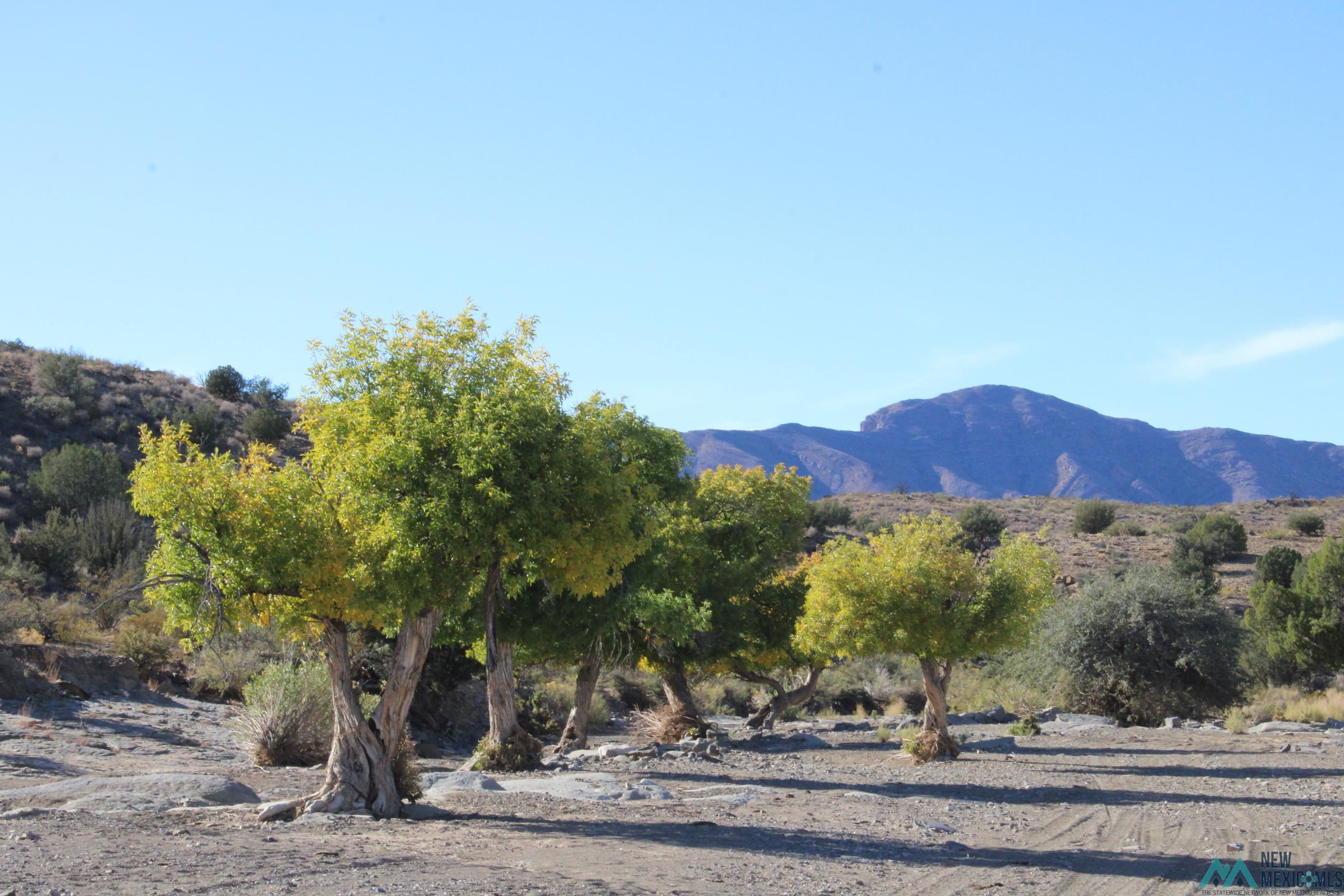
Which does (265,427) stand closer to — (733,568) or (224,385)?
(224,385)

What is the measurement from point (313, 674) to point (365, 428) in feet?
31.7

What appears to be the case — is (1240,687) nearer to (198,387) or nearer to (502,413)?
(502,413)

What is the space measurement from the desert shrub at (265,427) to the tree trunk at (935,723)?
40.4m

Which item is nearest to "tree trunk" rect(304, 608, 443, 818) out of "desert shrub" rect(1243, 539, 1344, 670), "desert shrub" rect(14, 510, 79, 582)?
"desert shrub" rect(14, 510, 79, 582)

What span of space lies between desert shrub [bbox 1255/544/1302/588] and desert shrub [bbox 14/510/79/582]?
51259 millimetres

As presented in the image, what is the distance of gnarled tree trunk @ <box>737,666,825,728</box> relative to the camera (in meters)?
31.8

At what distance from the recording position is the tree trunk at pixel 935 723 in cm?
2325

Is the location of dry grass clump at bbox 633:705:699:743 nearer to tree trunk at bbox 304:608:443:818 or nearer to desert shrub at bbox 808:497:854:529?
tree trunk at bbox 304:608:443:818

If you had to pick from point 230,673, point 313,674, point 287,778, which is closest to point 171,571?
point 287,778

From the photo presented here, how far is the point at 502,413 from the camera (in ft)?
44.6

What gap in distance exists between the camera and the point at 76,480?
4200 centimetres

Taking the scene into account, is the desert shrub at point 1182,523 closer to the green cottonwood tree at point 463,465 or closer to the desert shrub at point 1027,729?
the desert shrub at point 1027,729

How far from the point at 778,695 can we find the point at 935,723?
932 centimetres

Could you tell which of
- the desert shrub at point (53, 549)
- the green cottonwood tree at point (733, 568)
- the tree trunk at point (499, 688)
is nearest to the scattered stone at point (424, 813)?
the tree trunk at point (499, 688)
